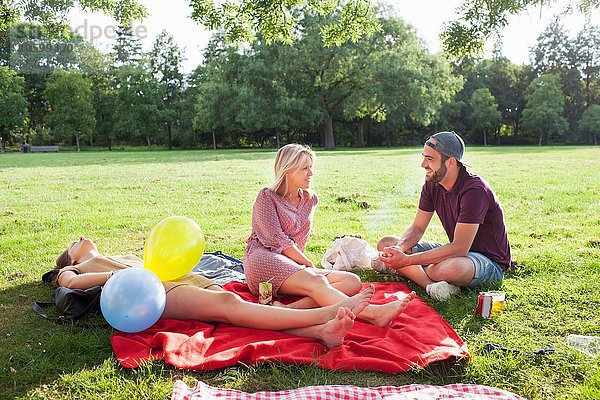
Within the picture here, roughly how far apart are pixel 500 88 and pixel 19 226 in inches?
2102

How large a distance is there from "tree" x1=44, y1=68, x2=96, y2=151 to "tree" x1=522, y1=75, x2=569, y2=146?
40193 mm

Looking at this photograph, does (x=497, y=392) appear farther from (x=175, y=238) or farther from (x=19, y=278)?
(x=19, y=278)

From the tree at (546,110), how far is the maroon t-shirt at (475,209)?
1935 inches

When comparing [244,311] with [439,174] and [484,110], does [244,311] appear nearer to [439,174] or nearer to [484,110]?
[439,174]

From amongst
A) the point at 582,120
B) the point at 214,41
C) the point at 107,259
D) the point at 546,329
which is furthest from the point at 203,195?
the point at 582,120

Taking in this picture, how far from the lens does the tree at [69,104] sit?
151 feet

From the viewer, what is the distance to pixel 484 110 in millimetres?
50000

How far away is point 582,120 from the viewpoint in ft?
164

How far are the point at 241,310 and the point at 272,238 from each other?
0.88 metres

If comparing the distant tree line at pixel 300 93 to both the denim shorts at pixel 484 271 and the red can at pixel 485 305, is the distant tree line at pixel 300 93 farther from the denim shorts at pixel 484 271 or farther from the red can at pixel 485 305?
the red can at pixel 485 305

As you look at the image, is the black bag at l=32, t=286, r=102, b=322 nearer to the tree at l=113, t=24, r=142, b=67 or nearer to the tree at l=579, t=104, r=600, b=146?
the tree at l=579, t=104, r=600, b=146

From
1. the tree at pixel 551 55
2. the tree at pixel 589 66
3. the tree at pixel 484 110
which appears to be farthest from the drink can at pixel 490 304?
the tree at pixel 589 66

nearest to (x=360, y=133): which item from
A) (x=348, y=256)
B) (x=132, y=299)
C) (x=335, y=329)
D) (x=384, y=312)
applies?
(x=348, y=256)

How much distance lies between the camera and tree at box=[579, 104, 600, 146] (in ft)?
161
